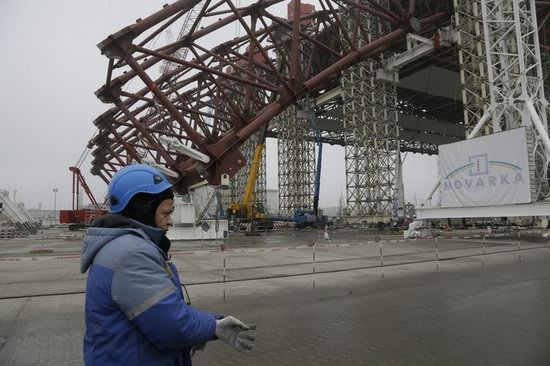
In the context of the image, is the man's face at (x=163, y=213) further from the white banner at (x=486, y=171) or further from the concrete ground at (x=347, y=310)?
the white banner at (x=486, y=171)

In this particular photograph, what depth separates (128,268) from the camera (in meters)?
1.72

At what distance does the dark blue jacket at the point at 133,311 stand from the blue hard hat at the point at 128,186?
181 mm

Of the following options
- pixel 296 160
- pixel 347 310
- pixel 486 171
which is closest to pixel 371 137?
pixel 296 160

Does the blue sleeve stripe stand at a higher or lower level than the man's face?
lower

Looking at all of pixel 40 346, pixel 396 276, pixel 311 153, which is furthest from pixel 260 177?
pixel 40 346

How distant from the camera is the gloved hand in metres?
1.88

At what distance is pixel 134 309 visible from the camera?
66.2 inches

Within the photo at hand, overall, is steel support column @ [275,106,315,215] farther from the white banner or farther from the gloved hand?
the gloved hand

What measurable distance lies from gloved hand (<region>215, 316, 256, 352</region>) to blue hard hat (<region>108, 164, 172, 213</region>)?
697 millimetres

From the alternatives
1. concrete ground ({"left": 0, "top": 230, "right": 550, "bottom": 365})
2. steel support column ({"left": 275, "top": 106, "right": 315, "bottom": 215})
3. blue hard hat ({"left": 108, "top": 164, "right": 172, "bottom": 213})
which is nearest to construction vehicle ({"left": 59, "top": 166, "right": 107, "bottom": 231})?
steel support column ({"left": 275, "top": 106, "right": 315, "bottom": 215})

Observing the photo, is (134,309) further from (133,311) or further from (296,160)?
(296,160)

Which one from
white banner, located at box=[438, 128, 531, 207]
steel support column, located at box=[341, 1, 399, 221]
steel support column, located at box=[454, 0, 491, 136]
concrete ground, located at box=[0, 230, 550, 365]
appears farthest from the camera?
steel support column, located at box=[341, 1, 399, 221]

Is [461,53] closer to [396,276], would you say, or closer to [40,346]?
[396,276]

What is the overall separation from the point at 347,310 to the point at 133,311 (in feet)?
20.9
